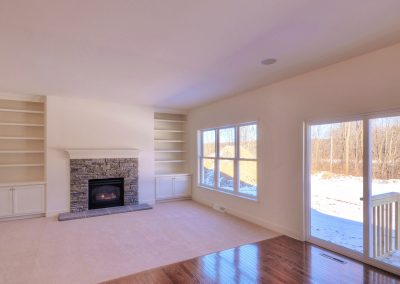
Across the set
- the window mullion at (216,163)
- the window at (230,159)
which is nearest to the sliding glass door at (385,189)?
the window at (230,159)

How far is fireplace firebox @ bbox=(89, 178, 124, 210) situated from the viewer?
5664 mm

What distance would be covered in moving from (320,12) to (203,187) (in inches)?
198

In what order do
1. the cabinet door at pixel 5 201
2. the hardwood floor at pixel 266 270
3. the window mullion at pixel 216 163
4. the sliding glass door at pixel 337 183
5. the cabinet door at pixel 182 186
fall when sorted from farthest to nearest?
the cabinet door at pixel 182 186 < the window mullion at pixel 216 163 < the cabinet door at pixel 5 201 < the sliding glass door at pixel 337 183 < the hardwood floor at pixel 266 270

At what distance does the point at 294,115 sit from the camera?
390 centimetres

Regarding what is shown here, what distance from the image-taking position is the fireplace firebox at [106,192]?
566cm

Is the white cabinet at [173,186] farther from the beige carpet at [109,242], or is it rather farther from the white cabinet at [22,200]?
the white cabinet at [22,200]

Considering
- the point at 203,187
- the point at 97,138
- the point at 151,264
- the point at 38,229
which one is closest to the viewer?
the point at 151,264

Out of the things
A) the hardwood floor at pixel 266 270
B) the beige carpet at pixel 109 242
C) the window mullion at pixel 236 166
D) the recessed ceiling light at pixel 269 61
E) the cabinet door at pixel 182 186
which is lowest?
the beige carpet at pixel 109 242

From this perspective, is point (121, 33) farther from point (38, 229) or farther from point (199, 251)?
point (38, 229)

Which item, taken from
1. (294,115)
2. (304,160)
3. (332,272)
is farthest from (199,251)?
(294,115)

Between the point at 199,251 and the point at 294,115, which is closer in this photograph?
the point at 199,251

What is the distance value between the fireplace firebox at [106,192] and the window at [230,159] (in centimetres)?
218

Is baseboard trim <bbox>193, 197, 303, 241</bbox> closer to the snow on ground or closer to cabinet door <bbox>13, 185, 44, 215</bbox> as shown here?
the snow on ground

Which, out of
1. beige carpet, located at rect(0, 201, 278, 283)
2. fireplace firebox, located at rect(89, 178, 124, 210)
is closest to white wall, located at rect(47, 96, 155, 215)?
fireplace firebox, located at rect(89, 178, 124, 210)
